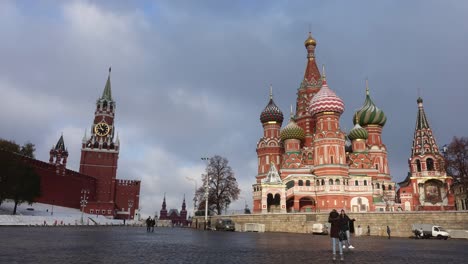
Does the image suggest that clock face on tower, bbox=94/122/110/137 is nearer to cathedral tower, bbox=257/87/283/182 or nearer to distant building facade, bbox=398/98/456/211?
cathedral tower, bbox=257/87/283/182

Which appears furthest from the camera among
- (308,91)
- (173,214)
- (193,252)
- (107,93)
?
(173,214)

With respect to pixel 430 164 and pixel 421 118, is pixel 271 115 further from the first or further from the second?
pixel 430 164

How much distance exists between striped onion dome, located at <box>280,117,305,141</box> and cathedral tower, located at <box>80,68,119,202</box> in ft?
156

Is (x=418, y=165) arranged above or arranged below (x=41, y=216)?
above

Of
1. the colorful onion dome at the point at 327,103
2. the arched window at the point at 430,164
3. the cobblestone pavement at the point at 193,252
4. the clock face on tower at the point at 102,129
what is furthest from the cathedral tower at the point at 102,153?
the cobblestone pavement at the point at 193,252

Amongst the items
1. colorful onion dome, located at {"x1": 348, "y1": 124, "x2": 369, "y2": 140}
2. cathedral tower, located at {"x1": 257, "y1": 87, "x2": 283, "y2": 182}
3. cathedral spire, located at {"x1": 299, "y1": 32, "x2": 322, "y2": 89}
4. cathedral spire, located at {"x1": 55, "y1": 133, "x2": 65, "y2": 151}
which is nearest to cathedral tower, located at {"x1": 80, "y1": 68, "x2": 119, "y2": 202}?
cathedral spire, located at {"x1": 55, "y1": 133, "x2": 65, "y2": 151}

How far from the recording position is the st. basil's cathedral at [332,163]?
53.0m

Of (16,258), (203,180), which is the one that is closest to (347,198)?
(203,180)

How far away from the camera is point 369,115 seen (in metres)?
65.1

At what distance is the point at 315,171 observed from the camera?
54.7 meters

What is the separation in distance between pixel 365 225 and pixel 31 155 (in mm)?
59452

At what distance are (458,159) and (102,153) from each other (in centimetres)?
7659

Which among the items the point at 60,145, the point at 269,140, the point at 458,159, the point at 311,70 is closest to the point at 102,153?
the point at 60,145

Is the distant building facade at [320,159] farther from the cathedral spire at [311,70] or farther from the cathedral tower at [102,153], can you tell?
the cathedral tower at [102,153]
